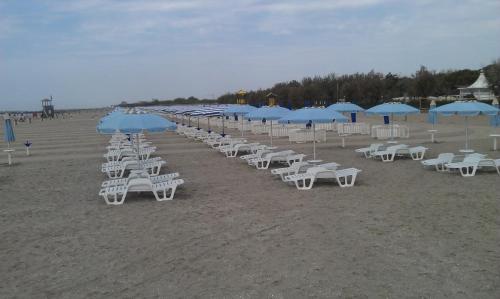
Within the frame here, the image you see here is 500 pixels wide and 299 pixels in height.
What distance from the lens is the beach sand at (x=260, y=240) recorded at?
4.39m

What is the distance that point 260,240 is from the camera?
229 inches

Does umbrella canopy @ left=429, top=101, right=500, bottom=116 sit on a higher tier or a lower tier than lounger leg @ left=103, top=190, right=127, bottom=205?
higher

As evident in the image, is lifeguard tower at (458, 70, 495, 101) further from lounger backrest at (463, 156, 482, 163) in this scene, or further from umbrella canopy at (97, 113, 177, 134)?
umbrella canopy at (97, 113, 177, 134)

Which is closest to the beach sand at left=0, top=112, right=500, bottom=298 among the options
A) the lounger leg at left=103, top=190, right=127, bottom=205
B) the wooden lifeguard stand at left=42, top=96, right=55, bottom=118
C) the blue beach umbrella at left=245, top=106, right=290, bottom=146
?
the lounger leg at left=103, top=190, right=127, bottom=205

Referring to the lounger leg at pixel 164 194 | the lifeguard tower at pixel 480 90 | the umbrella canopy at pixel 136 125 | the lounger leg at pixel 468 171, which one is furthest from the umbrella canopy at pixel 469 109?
the lifeguard tower at pixel 480 90

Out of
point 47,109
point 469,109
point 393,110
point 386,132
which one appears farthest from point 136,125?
point 47,109

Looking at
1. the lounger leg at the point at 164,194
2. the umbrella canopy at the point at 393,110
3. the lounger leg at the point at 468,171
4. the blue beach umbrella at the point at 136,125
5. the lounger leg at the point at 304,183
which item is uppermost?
the blue beach umbrella at the point at 136,125

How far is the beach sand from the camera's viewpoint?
439cm

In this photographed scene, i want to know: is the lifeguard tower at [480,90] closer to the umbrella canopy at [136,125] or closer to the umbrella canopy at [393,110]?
the umbrella canopy at [393,110]

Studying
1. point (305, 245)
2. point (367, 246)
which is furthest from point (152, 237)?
point (367, 246)

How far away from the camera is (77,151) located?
1864cm

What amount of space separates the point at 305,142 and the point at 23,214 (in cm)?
1352

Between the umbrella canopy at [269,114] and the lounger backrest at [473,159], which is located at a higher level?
the umbrella canopy at [269,114]

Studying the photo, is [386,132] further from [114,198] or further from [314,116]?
[114,198]
